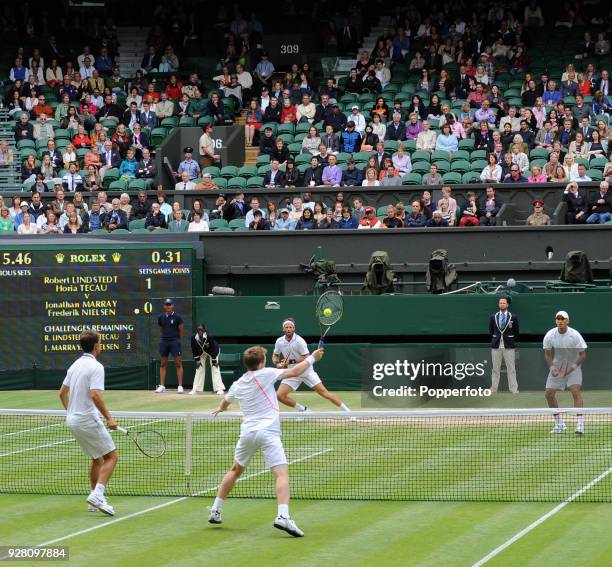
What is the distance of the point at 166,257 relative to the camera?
2636 cm

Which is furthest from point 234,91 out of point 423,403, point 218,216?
point 423,403

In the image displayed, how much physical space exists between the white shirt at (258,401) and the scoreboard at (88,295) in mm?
14903

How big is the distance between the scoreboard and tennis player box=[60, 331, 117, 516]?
1383cm

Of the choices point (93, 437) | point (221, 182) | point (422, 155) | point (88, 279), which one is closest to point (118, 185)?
point (221, 182)

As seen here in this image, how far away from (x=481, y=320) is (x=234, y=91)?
1249cm

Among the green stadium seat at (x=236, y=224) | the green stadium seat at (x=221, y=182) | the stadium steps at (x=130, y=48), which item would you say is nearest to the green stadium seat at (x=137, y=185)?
the green stadium seat at (x=221, y=182)

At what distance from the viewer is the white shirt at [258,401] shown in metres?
11.6

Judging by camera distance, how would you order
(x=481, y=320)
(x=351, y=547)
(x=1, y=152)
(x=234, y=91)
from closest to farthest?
(x=351, y=547) < (x=481, y=320) < (x=1, y=152) < (x=234, y=91)

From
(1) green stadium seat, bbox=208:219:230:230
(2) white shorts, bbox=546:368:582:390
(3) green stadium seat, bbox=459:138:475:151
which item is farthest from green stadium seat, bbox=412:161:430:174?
(2) white shorts, bbox=546:368:582:390

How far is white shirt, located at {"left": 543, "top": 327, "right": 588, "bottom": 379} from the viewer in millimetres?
18141

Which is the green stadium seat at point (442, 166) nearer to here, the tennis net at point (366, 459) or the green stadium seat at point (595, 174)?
the green stadium seat at point (595, 174)

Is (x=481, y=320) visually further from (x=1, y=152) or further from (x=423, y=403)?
(x=1, y=152)

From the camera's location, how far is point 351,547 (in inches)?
432

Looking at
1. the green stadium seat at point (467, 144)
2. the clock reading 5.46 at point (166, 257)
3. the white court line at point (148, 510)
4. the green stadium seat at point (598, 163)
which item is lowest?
the white court line at point (148, 510)
